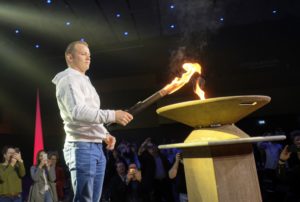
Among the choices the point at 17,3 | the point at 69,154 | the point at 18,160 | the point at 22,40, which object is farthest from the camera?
the point at 22,40

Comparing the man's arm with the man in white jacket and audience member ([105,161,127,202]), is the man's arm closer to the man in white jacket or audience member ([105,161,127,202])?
the man in white jacket

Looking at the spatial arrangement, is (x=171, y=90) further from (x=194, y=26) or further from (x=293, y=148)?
(x=194, y=26)

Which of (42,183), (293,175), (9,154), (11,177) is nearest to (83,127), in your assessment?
(293,175)

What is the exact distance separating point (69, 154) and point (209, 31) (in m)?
7.27

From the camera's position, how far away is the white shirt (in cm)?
151

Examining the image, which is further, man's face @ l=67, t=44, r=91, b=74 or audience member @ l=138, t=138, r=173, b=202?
audience member @ l=138, t=138, r=173, b=202

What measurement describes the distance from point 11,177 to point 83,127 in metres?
3.88

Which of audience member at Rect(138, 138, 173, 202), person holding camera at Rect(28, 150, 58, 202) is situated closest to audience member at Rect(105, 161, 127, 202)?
audience member at Rect(138, 138, 173, 202)

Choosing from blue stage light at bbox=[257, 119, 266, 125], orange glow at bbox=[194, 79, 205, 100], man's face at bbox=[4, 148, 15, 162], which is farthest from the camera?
blue stage light at bbox=[257, 119, 266, 125]

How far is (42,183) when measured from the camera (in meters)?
4.84

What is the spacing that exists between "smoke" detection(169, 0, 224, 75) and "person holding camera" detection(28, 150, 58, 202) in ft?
10.0

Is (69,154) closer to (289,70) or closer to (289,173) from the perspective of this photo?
(289,173)

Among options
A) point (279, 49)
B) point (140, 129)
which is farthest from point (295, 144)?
point (140, 129)

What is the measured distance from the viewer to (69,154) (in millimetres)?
1591
